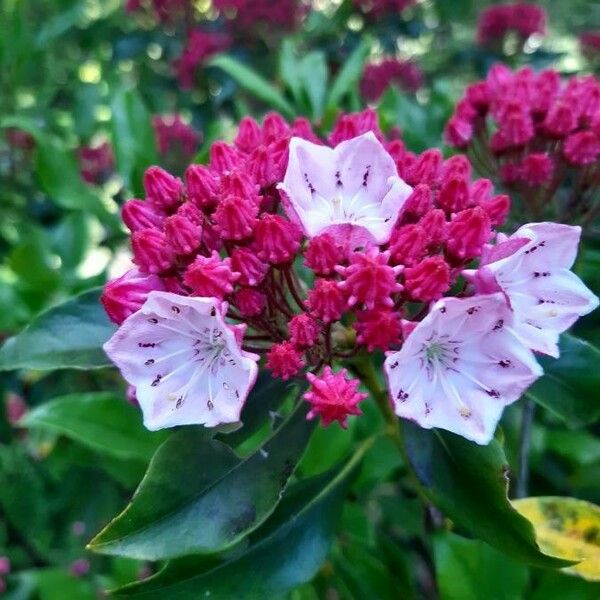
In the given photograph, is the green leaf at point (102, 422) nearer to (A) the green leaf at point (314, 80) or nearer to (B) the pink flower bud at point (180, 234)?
(B) the pink flower bud at point (180, 234)

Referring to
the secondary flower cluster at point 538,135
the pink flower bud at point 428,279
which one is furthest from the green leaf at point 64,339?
the secondary flower cluster at point 538,135

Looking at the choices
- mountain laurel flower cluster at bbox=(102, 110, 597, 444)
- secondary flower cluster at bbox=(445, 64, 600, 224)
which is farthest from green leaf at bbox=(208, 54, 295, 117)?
mountain laurel flower cluster at bbox=(102, 110, 597, 444)

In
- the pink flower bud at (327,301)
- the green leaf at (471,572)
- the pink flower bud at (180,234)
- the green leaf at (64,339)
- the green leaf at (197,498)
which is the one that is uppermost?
the pink flower bud at (180,234)

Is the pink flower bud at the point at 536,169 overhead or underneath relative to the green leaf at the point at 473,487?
overhead

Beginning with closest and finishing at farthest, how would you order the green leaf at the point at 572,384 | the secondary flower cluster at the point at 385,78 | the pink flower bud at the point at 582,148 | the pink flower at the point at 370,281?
1. the pink flower at the point at 370,281
2. the green leaf at the point at 572,384
3. the pink flower bud at the point at 582,148
4. the secondary flower cluster at the point at 385,78

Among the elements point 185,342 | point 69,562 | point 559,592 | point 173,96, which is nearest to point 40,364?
point 185,342

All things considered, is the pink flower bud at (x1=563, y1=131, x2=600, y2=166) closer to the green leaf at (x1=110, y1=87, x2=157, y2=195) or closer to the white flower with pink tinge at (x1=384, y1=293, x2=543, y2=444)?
the white flower with pink tinge at (x1=384, y1=293, x2=543, y2=444)
